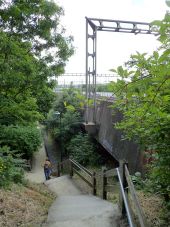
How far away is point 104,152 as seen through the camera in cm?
2172

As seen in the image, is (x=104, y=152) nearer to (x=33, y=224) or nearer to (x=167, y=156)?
(x=33, y=224)

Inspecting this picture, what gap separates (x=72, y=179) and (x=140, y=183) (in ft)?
27.3

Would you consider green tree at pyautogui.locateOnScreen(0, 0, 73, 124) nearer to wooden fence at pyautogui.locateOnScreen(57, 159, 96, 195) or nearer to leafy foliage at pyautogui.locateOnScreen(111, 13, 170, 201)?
wooden fence at pyautogui.locateOnScreen(57, 159, 96, 195)

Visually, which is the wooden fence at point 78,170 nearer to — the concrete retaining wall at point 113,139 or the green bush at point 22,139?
the concrete retaining wall at point 113,139

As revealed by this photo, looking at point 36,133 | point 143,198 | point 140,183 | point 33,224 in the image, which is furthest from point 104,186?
point 36,133

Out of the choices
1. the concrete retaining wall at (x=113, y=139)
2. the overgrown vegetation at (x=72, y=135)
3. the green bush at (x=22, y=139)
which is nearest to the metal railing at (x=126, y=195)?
the concrete retaining wall at (x=113, y=139)

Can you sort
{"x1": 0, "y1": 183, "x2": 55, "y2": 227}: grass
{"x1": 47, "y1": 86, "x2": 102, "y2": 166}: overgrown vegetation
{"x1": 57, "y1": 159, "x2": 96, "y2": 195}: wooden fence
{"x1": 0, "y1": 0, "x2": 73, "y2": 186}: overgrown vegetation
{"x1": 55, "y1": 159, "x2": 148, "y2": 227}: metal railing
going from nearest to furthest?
{"x1": 55, "y1": 159, "x2": 148, "y2": 227}: metal railing, {"x1": 0, "y1": 183, "x2": 55, "y2": 227}: grass, {"x1": 0, "y1": 0, "x2": 73, "y2": 186}: overgrown vegetation, {"x1": 57, "y1": 159, "x2": 96, "y2": 195}: wooden fence, {"x1": 47, "y1": 86, "x2": 102, "y2": 166}: overgrown vegetation

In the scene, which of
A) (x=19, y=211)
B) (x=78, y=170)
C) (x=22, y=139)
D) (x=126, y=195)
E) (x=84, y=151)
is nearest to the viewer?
(x=126, y=195)

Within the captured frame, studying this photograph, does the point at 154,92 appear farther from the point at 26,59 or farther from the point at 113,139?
the point at 113,139

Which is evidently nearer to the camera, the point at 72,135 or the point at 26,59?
the point at 26,59

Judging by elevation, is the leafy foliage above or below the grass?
A: above

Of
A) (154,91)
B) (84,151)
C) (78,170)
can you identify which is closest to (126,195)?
(154,91)

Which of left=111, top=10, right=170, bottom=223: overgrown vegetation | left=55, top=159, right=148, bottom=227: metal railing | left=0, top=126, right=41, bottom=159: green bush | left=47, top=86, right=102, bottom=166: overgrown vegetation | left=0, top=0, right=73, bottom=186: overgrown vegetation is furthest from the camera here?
left=0, top=126, right=41, bottom=159: green bush

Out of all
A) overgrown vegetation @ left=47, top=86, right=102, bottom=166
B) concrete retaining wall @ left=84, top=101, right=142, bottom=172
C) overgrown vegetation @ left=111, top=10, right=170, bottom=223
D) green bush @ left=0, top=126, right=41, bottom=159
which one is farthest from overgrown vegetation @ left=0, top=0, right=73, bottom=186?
green bush @ left=0, top=126, right=41, bottom=159
